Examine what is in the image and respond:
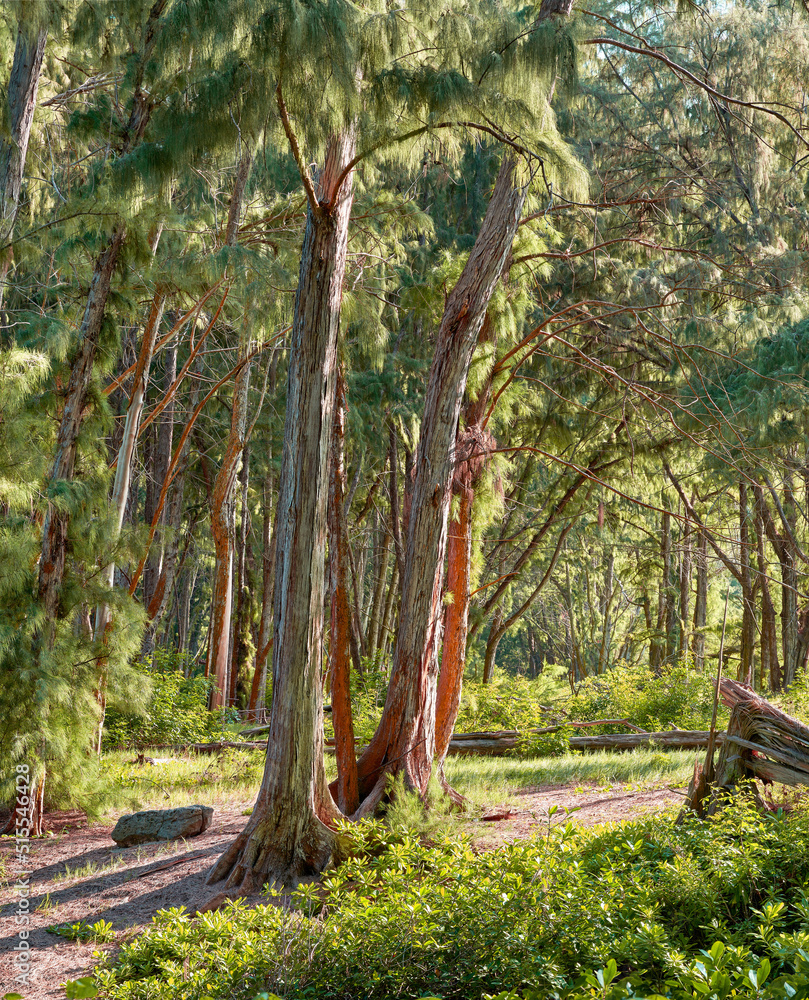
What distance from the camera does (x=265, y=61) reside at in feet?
13.9

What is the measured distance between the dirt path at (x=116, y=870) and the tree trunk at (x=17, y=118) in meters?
4.69

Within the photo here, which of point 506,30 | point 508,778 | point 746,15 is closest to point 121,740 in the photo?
point 508,778

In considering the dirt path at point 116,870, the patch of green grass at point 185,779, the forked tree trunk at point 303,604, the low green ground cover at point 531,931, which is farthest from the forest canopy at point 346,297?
the low green ground cover at point 531,931

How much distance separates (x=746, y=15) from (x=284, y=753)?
393 inches

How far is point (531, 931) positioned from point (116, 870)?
410 cm

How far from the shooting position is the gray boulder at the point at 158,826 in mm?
6703

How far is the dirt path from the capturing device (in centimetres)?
454

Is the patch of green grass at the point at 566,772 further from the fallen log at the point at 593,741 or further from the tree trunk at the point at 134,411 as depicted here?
the tree trunk at the point at 134,411

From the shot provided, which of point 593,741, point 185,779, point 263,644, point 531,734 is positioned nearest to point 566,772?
point 531,734

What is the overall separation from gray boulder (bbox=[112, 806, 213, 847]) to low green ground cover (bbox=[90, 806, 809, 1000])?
271 centimetres

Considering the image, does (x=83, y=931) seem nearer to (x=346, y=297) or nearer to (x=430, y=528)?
(x=430, y=528)

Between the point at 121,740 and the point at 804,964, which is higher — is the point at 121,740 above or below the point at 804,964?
below

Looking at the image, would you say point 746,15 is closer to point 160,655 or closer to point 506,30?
point 506,30

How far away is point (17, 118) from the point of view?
663cm
